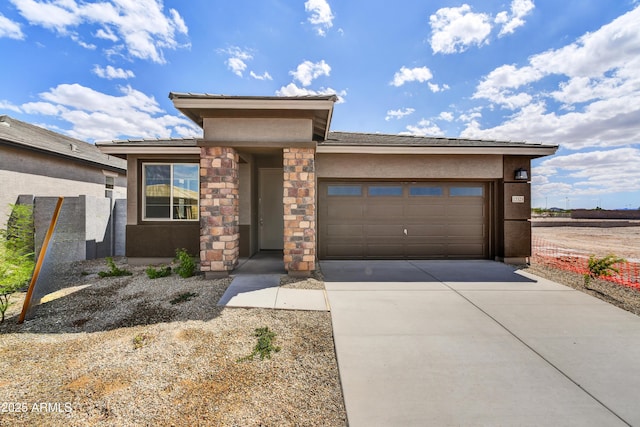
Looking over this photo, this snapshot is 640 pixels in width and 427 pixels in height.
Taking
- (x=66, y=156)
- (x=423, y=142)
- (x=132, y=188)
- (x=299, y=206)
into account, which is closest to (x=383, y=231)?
(x=423, y=142)

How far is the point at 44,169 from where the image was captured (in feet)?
32.3

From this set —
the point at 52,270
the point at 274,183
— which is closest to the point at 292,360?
the point at 52,270

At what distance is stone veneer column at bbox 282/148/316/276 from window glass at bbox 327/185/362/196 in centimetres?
192

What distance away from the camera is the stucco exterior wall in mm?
8547

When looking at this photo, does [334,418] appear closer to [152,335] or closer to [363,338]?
[363,338]

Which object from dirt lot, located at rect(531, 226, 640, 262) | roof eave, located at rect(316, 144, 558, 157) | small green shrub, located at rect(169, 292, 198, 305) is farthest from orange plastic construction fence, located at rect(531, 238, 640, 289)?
small green shrub, located at rect(169, 292, 198, 305)

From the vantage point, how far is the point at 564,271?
6.68m

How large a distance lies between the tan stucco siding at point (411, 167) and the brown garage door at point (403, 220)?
32 centimetres

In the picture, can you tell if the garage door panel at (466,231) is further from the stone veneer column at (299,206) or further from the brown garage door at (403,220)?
the stone veneer column at (299,206)

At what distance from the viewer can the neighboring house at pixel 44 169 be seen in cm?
858

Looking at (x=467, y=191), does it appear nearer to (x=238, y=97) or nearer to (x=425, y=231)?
(x=425, y=231)

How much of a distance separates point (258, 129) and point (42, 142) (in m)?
9.84

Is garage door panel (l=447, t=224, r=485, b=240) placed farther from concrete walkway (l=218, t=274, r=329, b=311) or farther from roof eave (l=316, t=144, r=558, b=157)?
concrete walkway (l=218, t=274, r=329, b=311)

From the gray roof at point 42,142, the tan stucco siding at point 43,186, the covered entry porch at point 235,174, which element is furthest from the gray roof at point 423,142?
the gray roof at point 42,142
